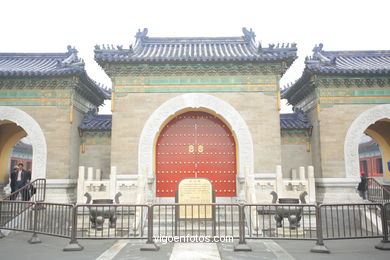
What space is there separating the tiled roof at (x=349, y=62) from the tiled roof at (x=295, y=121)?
2.04 metres

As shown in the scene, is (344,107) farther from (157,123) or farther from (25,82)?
(25,82)

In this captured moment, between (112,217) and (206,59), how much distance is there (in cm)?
585

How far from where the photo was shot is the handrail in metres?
9.64

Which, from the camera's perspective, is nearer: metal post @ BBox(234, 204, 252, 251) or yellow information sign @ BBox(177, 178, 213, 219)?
metal post @ BBox(234, 204, 252, 251)

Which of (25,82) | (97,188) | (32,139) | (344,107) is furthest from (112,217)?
(344,107)

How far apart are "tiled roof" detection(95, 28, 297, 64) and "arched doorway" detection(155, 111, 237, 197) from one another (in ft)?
7.29

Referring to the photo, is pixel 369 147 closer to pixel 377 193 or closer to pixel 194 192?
pixel 377 193

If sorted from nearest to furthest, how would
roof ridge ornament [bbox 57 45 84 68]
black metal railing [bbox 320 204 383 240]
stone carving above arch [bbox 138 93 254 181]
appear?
black metal railing [bbox 320 204 383 240]
stone carving above arch [bbox 138 93 254 181]
roof ridge ornament [bbox 57 45 84 68]

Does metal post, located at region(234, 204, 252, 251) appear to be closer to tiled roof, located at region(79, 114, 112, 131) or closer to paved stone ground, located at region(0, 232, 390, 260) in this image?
paved stone ground, located at region(0, 232, 390, 260)

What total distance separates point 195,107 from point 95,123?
4146mm

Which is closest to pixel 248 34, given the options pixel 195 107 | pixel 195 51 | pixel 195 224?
pixel 195 51

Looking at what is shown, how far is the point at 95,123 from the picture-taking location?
11859 mm

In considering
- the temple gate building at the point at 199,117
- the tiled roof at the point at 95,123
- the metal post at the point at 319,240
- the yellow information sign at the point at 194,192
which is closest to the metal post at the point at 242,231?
the metal post at the point at 319,240

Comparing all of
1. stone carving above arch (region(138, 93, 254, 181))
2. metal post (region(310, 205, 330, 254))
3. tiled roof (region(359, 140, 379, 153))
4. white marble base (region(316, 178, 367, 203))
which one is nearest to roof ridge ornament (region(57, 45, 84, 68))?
stone carving above arch (region(138, 93, 254, 181))
